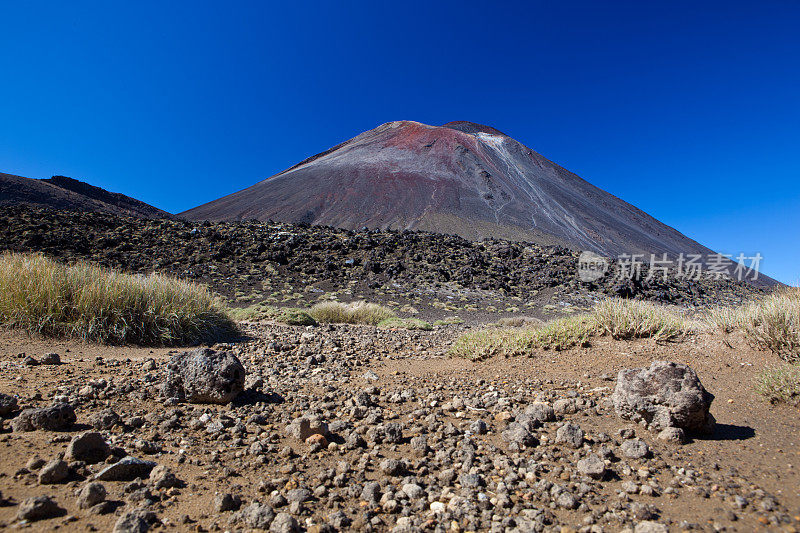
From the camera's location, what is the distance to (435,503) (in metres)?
1.89

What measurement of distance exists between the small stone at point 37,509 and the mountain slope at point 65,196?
1434 inches

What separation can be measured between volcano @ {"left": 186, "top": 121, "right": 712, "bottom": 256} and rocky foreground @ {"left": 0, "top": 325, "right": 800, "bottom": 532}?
29.9 meters

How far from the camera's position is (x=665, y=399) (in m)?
2.71

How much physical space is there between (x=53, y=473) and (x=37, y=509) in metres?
0.30

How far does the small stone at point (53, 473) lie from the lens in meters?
1.88

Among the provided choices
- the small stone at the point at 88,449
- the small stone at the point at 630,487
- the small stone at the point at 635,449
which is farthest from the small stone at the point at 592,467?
the small stone at the point at 88,449

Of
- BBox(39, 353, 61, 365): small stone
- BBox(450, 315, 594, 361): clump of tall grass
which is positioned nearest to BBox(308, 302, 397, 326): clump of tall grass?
BBox(450, 315, 594, 361): clump of tall grass

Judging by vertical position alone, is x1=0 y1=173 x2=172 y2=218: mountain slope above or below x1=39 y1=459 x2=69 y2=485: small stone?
above

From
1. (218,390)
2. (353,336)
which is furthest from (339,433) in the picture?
(353,336)

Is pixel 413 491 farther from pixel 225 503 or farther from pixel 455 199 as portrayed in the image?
pixel 455 199

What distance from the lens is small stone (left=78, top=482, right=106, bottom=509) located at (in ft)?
5.69

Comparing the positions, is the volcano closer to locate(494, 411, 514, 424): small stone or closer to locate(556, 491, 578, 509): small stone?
locate(494, 411, 514, 424): small stone

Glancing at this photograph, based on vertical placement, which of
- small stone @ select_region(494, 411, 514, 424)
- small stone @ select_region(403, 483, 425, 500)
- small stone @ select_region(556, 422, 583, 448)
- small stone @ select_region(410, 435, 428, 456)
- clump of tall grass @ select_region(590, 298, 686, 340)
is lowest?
small stone @ select_region(403, 483, 425, 500)

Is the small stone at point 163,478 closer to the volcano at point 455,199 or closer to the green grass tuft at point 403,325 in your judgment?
the green grass tuft at point 403,325
